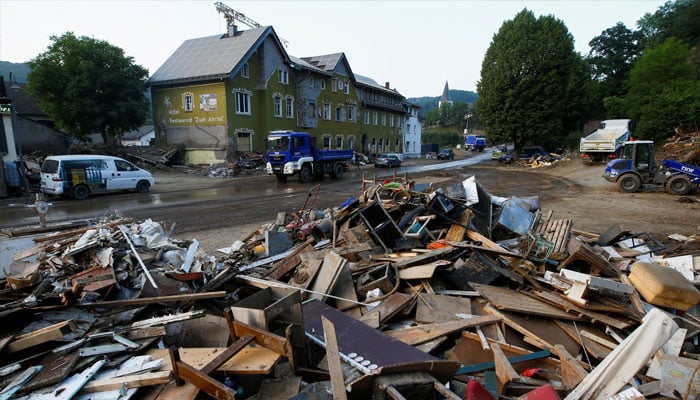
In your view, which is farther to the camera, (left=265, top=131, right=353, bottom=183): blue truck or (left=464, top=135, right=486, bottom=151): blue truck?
(left=464, top=135, right=486, bottom=151): blue truck

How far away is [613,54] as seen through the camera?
4934 cm

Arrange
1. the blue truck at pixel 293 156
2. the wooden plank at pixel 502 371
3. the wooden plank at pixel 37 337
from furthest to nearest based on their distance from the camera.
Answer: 1. the blue truck at pixel 293 156
2. the wooden plank at pixel 37 337
3. the wooden plank at pixel 502 371

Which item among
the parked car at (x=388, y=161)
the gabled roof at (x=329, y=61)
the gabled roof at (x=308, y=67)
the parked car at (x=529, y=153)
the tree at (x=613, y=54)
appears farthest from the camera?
the tree at (x=613, y=54)

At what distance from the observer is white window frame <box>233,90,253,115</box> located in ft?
87.2

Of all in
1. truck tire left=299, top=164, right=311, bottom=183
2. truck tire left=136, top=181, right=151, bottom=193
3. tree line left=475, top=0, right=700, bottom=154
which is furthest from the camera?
tree line left=475, top=0, right=700, bottom=154

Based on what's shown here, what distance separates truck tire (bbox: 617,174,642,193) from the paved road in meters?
12.9

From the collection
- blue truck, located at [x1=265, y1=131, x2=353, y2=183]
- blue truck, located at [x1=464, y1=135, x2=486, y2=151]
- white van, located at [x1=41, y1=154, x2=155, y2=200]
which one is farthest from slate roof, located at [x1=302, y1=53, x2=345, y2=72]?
blue truck, located at [x1=464, y1=135, x2=486, y2=151]

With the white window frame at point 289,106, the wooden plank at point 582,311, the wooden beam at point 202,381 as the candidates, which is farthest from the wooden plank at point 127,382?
the white window frame at point 289,106

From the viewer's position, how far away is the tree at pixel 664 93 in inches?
976

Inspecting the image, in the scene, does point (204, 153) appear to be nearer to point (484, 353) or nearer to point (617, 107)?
point (484, 353)

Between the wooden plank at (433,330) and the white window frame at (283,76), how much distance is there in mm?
29462

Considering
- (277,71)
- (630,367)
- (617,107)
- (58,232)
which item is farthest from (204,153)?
(617,107)

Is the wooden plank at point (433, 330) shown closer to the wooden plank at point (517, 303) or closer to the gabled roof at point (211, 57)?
the wooden plank at point (517, 303)

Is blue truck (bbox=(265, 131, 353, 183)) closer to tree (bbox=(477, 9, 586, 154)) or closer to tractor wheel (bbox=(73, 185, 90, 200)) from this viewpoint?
tractor wheel (bbox=(73, 185, 90, 200))
